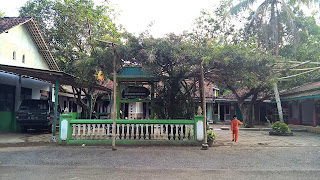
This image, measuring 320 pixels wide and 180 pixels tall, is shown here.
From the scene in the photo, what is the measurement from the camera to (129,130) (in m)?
9.83

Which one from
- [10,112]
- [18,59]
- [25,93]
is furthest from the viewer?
[25,93]

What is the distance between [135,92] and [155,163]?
4.58 m

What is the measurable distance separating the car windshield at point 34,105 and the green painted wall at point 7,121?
1.89 metres

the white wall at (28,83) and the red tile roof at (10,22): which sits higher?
the red tile roof at (10,22)

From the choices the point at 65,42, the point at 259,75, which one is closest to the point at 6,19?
the point at 65,42

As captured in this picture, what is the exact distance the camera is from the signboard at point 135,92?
10.8m

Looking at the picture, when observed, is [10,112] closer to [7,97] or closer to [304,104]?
[7,97]

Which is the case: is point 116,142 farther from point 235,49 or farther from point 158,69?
point 235,49

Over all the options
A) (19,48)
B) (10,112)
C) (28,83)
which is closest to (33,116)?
(10,112)

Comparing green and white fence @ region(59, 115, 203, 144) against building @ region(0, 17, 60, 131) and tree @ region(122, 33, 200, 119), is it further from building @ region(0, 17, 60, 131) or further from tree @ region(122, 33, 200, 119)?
building @ region(0, 17, 60, 131)

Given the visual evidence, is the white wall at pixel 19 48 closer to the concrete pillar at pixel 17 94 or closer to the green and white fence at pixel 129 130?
the concrete pillar at pixel 17 94

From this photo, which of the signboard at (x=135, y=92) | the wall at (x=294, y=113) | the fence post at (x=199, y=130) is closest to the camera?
the fence post at (x=199, y=130)

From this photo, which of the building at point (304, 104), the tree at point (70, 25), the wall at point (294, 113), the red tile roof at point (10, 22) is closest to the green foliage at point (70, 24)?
the tree at point (70, 25)

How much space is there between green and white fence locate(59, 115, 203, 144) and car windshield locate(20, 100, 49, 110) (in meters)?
4.29
